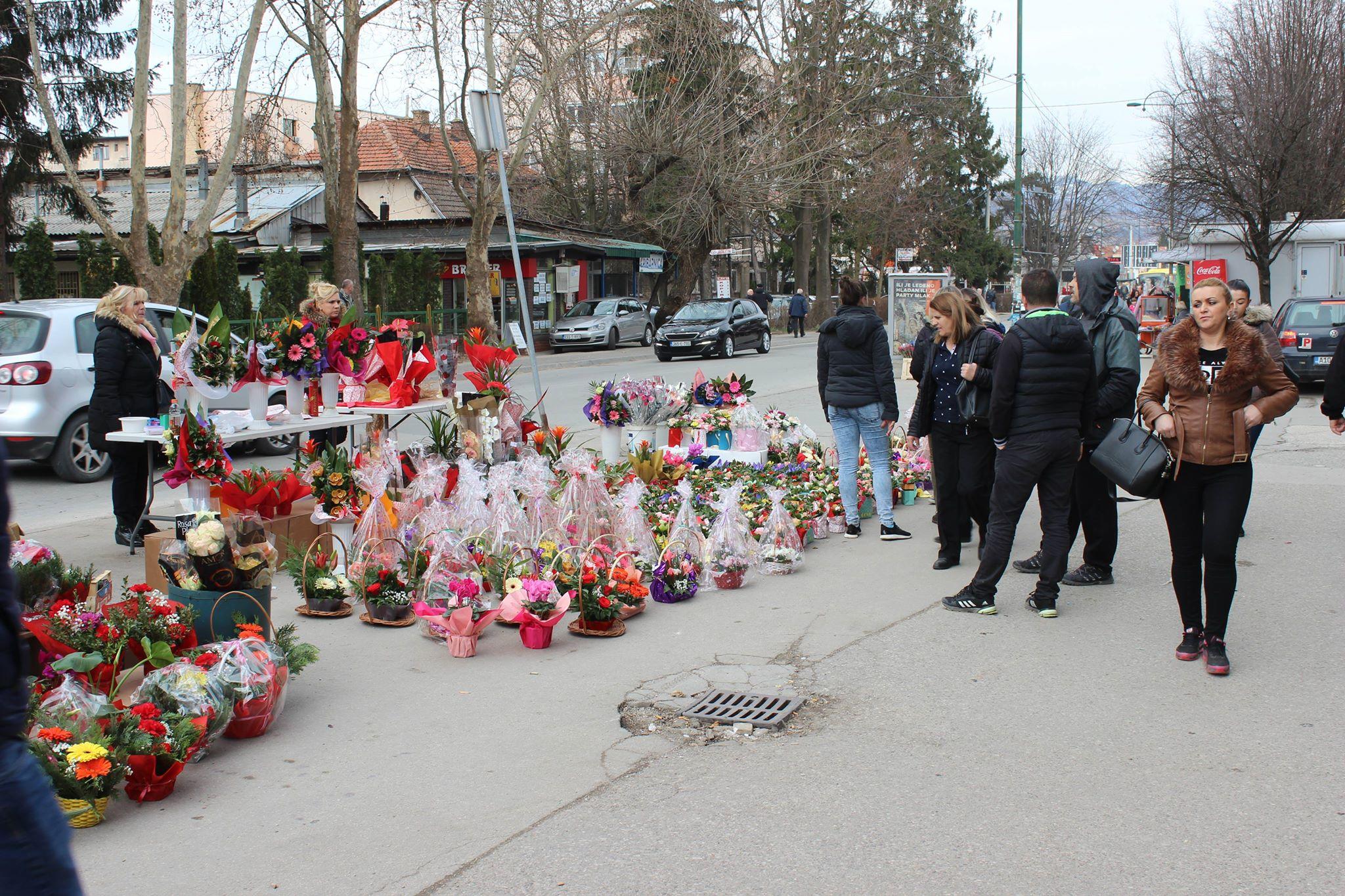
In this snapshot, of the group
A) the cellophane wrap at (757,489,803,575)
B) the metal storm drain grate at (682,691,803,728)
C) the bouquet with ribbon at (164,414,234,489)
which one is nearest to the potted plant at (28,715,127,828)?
the metal storm drain grate at (682,691,803,728)

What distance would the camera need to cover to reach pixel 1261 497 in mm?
10680

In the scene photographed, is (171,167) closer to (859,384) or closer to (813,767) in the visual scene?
(859,384)

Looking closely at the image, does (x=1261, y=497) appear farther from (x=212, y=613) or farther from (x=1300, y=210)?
(x=1300, y=210)

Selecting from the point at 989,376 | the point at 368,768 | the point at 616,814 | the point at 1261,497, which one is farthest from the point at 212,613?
the point at 1261,497

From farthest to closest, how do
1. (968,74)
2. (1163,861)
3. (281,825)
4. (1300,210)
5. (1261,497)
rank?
(968,74), (1300,210), (1261,497), (281,825), (1163,861)

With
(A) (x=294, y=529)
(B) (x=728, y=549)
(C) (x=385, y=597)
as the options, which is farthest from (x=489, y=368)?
(C) (x=385, y=597)

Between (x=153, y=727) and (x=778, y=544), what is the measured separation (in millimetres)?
4682

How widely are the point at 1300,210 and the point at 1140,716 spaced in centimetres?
2907

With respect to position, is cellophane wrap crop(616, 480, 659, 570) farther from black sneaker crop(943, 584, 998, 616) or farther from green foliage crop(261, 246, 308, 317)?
green foliage crop(261, 246, 308, 317)

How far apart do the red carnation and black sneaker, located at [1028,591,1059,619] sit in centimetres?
471

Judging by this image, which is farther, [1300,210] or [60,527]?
[1300,210]

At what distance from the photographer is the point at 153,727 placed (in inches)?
171

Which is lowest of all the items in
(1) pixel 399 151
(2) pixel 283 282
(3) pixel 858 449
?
(3) pixel 858 449

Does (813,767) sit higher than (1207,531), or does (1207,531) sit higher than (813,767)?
(1207,531)
